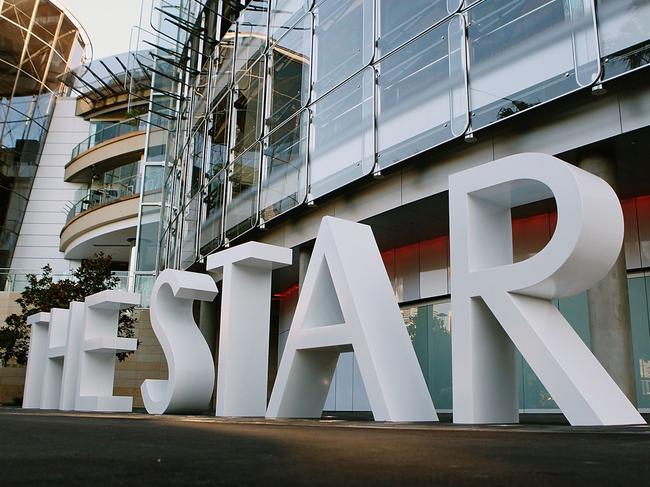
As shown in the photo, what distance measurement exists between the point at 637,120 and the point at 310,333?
4.95 meters

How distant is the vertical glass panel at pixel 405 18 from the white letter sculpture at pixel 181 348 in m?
5.30

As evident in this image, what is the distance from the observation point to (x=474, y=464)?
2.65m

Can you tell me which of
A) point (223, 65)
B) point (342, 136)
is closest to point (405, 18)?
point (342, 136)

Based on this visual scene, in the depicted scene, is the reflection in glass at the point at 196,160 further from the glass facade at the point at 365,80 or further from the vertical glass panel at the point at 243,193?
the vertical glass panel at the point at 243,193

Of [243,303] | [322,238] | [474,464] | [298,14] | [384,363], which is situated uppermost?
[298,14]

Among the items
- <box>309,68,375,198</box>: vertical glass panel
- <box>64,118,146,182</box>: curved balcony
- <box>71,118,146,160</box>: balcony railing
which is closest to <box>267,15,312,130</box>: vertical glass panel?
<box>309,68,375,198</box>: vertical glass panel

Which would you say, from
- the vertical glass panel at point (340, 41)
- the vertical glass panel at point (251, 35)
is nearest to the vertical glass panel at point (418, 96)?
the vertical glass panel at point (340, 41)

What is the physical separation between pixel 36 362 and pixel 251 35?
10.1 meters

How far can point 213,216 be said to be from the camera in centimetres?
1872

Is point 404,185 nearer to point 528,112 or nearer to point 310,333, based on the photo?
point 528,112

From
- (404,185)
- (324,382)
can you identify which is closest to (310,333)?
(324,382)

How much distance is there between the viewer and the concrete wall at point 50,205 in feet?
130

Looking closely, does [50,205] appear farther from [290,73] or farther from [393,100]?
[393,100]

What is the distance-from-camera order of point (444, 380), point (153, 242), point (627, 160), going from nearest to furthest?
point (627, 160), point (444, 380), point (153, 242)
